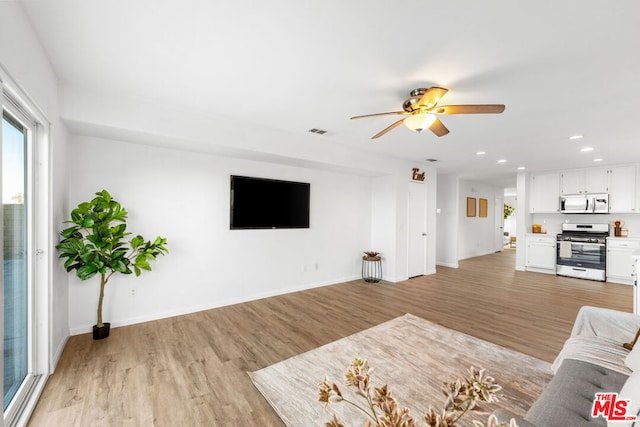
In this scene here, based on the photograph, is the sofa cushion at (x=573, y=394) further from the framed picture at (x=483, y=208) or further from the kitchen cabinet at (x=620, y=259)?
the framed picture at (x=483, y=208)

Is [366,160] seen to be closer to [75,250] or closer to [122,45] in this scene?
[122,45]

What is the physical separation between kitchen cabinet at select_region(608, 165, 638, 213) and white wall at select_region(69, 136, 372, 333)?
6.12 meters

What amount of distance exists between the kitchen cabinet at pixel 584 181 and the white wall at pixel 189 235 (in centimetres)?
574

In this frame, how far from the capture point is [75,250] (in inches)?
104

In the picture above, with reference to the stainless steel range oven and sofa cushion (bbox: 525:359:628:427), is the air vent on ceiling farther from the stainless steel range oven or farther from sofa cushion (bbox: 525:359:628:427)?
the stainless steel range oven

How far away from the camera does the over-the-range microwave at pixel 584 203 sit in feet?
19.7

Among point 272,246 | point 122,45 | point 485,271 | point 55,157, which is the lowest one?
point 485,271

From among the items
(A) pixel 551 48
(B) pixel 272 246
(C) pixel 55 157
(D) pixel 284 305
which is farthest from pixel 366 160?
(C) pixel 55 157

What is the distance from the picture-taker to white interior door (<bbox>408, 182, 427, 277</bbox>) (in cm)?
603

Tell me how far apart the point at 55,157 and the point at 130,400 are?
2133 mm

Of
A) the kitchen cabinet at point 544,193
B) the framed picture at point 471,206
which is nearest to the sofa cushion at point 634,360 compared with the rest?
the kitchen cabinet at point 544,193

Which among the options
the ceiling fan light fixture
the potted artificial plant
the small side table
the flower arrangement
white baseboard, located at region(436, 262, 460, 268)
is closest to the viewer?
the flower arrangement

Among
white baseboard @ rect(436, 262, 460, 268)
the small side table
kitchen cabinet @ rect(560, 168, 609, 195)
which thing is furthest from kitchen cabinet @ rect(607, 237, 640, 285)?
the small side table

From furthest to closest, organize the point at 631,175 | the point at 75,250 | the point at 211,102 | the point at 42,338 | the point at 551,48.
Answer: the point at 631,175 → the point at 211,102 → the point at 75,250 → the point at 42,338 → the point at 551,48
